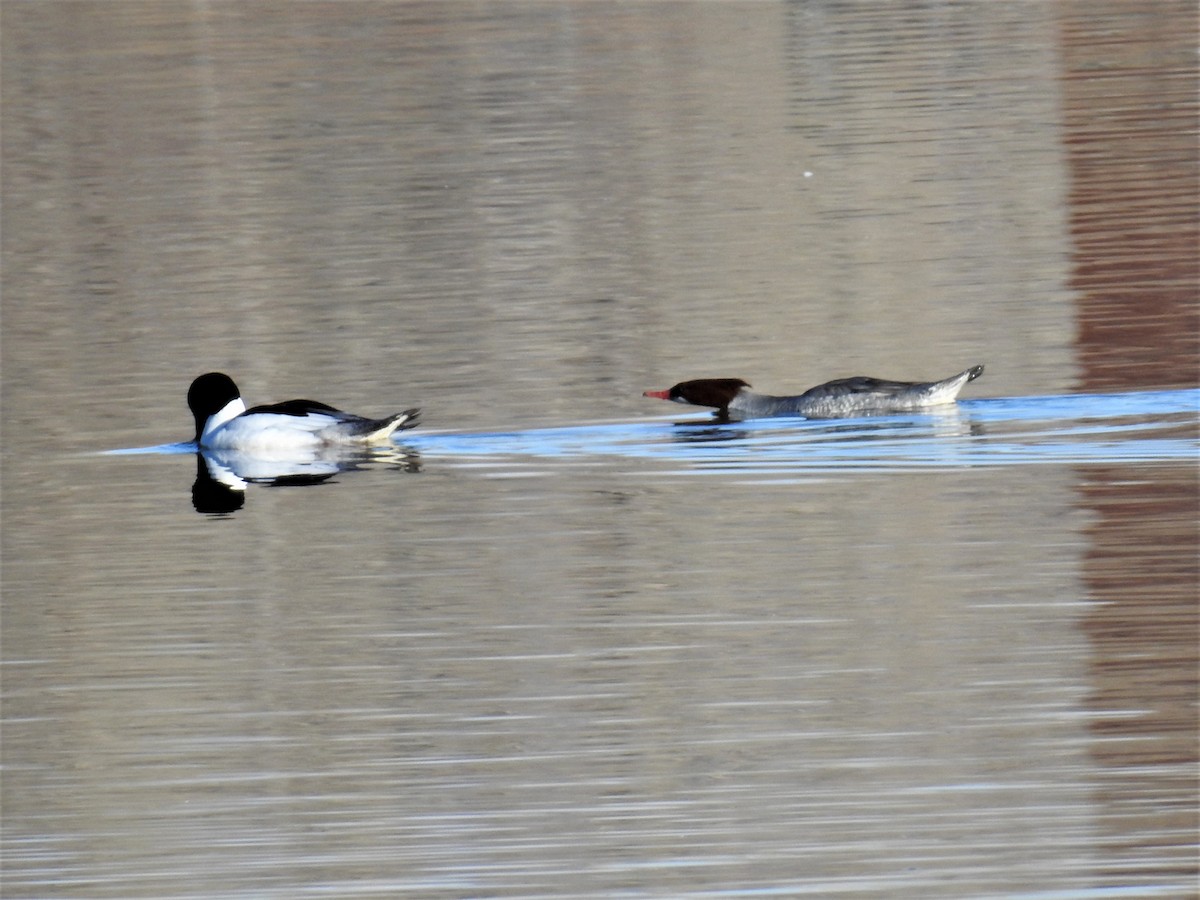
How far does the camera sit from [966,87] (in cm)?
2956

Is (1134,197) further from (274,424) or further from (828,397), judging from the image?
(274,424)

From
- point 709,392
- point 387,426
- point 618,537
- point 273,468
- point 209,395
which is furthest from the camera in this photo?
point 209,395

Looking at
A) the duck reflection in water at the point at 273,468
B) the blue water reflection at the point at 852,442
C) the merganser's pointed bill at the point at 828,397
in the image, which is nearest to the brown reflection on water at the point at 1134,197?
the blue water reflection at the point at 852,442

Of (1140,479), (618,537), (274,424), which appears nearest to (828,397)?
(1140,479)

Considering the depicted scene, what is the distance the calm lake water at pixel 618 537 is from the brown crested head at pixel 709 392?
20cm

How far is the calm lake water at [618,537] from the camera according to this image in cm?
691

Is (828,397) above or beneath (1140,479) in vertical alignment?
above

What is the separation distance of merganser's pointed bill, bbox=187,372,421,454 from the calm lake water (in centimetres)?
21

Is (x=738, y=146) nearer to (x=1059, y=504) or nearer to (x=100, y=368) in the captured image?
(x=100, y=368)

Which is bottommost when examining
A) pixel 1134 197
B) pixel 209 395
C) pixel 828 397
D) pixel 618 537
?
pixel 618 537

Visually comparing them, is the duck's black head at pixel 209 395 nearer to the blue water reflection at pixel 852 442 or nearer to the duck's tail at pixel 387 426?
the blue water reflection at pixel 852 442

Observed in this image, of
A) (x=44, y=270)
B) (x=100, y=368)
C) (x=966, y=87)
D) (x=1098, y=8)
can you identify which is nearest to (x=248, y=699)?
(x=100, y=368)

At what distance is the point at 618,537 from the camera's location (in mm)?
10195

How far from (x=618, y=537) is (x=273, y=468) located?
310cm
